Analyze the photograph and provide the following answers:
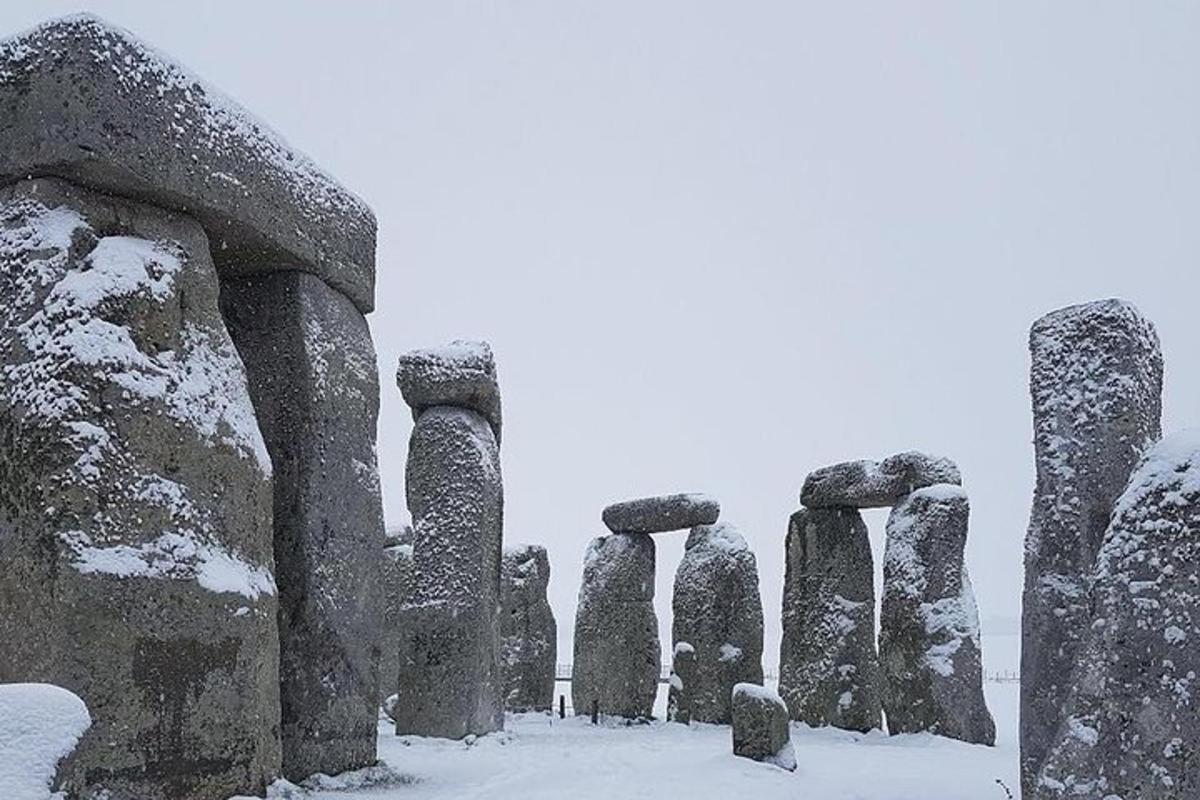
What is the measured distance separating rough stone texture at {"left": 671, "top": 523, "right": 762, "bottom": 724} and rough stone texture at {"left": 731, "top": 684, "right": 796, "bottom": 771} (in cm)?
540

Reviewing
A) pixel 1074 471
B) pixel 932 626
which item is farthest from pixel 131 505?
pixel 932 626

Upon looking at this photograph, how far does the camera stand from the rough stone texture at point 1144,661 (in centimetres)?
394

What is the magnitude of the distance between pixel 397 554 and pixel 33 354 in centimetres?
1075

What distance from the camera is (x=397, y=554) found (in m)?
15.9

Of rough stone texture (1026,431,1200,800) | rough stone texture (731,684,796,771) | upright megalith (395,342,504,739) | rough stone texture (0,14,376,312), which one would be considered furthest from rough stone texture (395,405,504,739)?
rough stone texture (1026,431,1200,800)

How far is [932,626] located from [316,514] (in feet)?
27.6

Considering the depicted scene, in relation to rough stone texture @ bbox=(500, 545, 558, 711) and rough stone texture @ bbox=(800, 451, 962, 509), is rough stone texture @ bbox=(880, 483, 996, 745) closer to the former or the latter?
rough stone texture @ bbox=(800, 451, 962, 509)

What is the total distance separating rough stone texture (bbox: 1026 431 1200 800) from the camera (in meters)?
3.94

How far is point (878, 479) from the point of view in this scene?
14711 mm

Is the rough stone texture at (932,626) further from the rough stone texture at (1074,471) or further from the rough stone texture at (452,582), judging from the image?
the rough stone texture at (1074,471)

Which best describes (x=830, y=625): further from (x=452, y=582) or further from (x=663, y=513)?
(x=452, y=582)

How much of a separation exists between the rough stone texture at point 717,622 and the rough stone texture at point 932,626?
2181 mm

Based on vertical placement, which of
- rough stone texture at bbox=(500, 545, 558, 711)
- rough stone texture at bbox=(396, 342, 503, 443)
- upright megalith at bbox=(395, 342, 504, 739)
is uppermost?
rough stone texture at bbox=(396, 342, 503, 443)

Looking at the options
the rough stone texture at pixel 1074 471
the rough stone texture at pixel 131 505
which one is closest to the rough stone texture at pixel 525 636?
the rough stone texture at pixel 131 505
